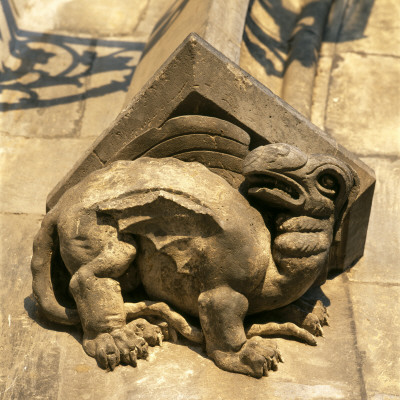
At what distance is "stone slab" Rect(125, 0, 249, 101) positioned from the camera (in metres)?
5.11

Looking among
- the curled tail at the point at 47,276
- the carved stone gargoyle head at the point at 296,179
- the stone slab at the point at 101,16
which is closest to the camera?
the carved stone gargoyle head at the point at 296,179

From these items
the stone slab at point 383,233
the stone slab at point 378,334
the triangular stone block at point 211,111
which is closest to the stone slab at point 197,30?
the triangular stone block at point 211,111

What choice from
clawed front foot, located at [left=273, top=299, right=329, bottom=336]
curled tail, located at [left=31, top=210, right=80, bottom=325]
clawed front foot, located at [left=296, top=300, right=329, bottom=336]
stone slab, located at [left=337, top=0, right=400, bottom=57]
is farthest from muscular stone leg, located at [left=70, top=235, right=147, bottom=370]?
stone slab, located at [left=337, top=0, right=400, bottom=57]

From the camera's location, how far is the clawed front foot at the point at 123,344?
3713 millimetres

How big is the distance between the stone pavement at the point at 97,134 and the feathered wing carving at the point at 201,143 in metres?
0.92

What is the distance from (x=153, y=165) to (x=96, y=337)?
856 mm

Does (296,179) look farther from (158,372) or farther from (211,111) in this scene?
(158,372)

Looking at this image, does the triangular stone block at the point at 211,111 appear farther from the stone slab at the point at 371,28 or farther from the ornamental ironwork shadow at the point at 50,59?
the stone slab at the point at 371,28

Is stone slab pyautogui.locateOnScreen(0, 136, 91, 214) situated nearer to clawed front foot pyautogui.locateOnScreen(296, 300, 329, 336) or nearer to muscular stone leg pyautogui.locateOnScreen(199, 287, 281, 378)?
muscular stone leg pyautogui.locateOnScreen(199, 287, 281, 378)

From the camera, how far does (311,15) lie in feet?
21.6

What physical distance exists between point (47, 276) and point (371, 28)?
3.77m

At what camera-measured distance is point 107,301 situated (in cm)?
377

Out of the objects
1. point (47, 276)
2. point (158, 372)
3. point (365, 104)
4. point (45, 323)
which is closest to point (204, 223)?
point (158, 372)

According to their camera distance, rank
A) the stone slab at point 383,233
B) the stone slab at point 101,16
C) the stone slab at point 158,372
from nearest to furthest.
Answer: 1. the stone slab at point 158,372
2. the stone slab at point 383,233
3. the stone slab at point 101,16
